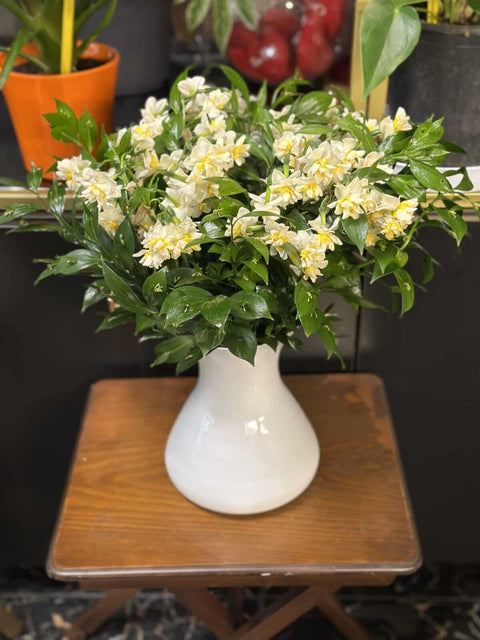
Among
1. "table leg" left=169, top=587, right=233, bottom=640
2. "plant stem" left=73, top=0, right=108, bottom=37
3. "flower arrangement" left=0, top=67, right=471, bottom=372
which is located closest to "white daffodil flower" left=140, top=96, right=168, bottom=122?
"flower arrangement" left=0, top=67, right=471, bottom=372

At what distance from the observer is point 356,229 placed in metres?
0.72

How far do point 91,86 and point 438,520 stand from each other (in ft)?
3.40

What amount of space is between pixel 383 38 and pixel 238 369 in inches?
16.9

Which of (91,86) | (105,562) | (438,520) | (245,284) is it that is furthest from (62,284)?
(438,520)

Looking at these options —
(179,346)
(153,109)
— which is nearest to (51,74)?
(153,109)

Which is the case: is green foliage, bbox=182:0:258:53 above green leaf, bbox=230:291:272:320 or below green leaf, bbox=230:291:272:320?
above

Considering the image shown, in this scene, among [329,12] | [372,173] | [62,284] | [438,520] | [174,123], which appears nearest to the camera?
[372,173]

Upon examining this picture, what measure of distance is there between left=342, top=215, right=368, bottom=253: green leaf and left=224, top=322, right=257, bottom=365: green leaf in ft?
0.50

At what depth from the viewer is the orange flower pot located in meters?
1.00

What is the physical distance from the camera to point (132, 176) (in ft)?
2.62

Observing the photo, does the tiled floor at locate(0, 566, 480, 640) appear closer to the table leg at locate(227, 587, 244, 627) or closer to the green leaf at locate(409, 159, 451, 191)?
the table leg at locate(227, 587, 244, 627)

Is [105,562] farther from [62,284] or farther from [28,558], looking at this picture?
[28,558]

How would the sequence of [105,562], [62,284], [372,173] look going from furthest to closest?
[62,284] → [105,562] → [372,173]

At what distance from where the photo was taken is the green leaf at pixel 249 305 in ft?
2.40
